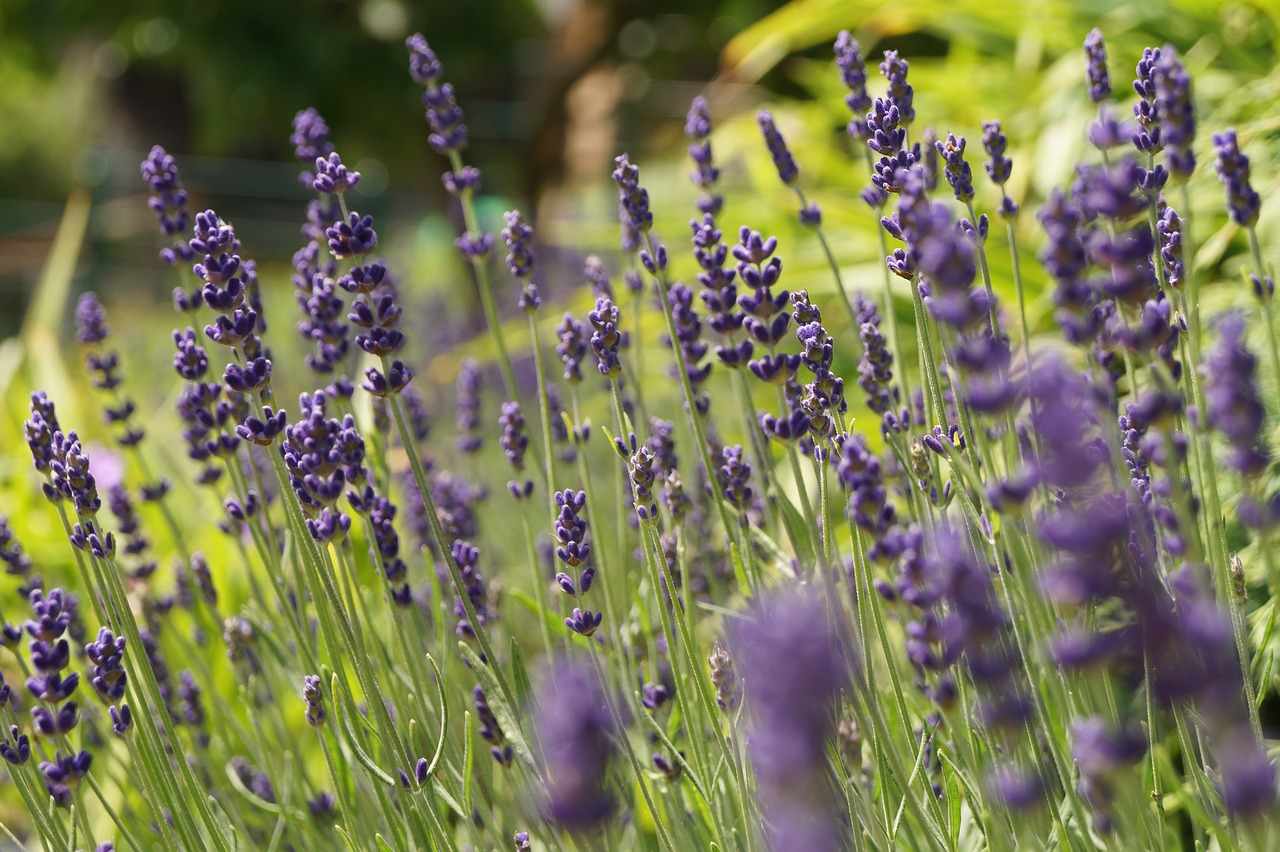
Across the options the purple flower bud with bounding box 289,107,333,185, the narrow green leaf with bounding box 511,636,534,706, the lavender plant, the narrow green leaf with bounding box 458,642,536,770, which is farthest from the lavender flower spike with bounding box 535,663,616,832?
the purple flower bud with bounding box 289,107,333,185

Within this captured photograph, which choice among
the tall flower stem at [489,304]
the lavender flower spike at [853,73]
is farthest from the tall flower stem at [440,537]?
the lavender flower spike at [853,73]

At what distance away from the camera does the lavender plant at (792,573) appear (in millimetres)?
757

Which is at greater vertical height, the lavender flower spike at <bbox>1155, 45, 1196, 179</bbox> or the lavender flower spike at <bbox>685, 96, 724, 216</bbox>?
the lavender flower spike at <bbox>685, 96, 724, 216</bbox>

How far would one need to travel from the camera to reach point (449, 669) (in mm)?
1944

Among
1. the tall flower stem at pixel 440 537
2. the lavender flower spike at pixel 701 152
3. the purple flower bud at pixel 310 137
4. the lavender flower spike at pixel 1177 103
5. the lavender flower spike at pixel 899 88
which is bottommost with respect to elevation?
the tall flower stem at pixel 440 537

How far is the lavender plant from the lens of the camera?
76 centimetres

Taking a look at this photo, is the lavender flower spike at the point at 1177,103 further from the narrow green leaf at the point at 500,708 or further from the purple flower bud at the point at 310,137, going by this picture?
the purple flower bud at the point at 310,137

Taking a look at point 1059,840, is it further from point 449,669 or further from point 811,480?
point 811,480

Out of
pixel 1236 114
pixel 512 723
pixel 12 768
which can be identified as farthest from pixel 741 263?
pixel 1236 114

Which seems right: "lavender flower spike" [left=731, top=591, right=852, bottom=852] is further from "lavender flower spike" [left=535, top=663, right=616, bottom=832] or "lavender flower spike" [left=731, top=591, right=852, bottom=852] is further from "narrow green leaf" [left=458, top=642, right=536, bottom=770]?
"narrow green leaf" [left=458, top=642, right=536, bottom=770]

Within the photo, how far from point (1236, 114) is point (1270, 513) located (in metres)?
2.98

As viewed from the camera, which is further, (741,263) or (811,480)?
(811,480)

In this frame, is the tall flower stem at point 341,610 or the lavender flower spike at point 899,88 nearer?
the tall flower stem at point 341,610

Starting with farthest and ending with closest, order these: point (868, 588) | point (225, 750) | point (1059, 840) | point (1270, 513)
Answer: point (225, 750) → point (868, 588) → point (1059, 840) → point (1270, 513)
